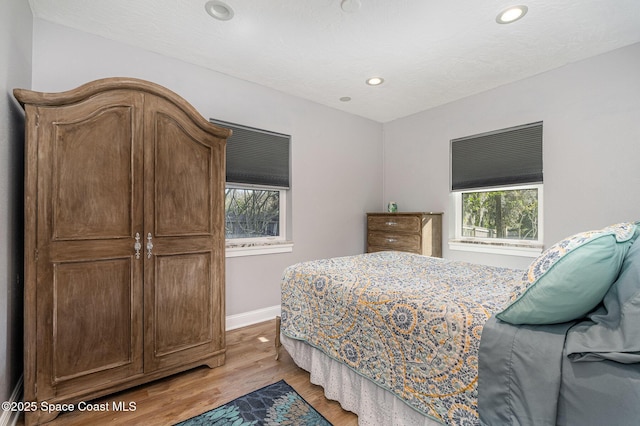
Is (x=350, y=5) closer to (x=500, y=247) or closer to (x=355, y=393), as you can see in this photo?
(x=355, y=393)

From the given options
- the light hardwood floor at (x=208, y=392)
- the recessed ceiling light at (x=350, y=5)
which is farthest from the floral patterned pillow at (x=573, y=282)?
the recessed ceiling light at (x=350, y=5)

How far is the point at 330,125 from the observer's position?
3801 millimetres

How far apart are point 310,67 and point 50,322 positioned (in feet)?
8.88

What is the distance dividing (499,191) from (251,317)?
10.2ft

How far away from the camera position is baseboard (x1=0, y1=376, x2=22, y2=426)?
1.51m

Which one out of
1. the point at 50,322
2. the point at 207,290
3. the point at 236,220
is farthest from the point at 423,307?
the point at 236,220

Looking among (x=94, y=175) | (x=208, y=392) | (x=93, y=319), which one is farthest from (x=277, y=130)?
(x=208, y=392)

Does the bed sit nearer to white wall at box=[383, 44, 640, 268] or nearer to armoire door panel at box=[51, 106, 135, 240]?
armoire door panel at box=[51, 106, 135, 240]

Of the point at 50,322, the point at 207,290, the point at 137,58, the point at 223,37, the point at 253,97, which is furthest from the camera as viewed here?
the point at 253,97

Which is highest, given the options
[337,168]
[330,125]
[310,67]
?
[310,67]

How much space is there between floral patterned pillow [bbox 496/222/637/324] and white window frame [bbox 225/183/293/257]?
2467 mm

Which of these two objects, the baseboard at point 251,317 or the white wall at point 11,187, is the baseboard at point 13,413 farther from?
the baseboard at point 251,317

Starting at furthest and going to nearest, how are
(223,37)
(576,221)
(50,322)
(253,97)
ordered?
(253,97)
(576,221)
(223,37)
(50,322)

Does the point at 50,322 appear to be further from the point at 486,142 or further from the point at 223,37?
the point at 486,142
